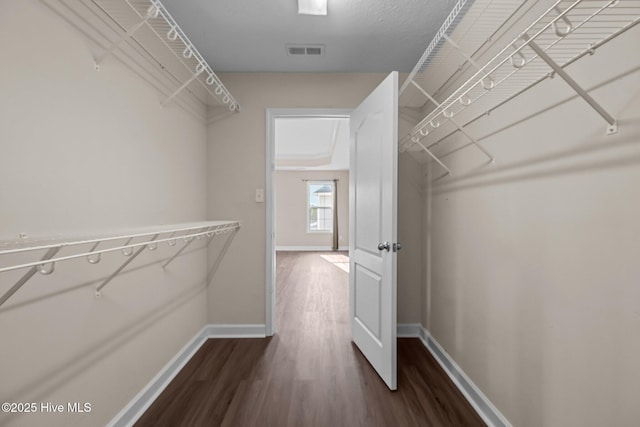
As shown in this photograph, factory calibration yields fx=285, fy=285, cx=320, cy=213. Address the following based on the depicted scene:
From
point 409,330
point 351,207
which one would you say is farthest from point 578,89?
point 409,330

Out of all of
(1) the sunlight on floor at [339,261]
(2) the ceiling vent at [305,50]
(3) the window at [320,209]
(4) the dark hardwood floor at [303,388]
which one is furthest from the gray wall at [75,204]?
(3) the window at [320,209]

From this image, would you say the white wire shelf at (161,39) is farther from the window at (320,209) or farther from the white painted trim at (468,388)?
the window at (320,209)

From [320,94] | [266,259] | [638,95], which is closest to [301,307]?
[266,259]

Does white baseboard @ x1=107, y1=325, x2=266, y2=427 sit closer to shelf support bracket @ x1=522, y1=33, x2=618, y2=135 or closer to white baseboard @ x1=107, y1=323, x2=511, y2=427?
white baseboard @ x1=107, y1=323, x2=511, y2=427

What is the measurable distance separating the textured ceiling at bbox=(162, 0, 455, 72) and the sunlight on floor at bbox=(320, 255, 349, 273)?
4.05 meters

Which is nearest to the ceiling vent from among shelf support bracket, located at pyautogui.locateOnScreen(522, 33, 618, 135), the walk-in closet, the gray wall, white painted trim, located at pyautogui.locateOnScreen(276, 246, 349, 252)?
the walk-in closet

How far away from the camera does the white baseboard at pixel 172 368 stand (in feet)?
4.88

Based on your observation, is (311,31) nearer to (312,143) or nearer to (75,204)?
(75,204)

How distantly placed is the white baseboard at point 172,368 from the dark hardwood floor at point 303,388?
0.04 metres

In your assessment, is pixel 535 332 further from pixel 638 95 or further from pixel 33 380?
pixel 33 380

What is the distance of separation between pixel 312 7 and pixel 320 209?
6965 mm

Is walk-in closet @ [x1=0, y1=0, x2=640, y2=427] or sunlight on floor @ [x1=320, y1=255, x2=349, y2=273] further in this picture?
sunlight on floor @ [x1=320, y1=255, x2=349, y2=273]

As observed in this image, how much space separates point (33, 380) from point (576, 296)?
195 cm

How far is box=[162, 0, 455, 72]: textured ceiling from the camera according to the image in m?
1.71
